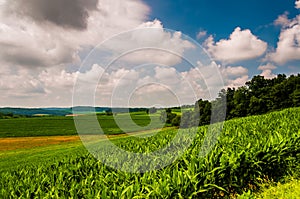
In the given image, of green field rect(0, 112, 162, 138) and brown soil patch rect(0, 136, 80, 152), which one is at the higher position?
green field rect(0, 112, 162, 138)

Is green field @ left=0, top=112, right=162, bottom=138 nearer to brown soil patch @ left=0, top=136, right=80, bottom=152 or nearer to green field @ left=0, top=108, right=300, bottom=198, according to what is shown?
brown soil patch @ left=0, top=136, right=80, bottom=152

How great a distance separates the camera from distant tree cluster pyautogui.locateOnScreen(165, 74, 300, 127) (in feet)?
169

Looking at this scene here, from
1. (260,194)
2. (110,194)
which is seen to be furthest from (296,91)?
(110,194)

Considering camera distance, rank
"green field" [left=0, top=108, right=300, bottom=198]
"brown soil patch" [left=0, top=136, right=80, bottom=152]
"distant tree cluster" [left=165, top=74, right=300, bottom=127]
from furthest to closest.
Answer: "distant tree cluster" [left=165, top=74, right=300, bottom=127] → "brown soil patch" [left=0, top=136, right=80, bottom=152] → "green field" [left=0, top=108, right=300, bottom=198]

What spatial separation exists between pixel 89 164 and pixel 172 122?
166ft

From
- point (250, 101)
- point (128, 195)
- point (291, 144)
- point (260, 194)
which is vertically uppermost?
point (250, 101)

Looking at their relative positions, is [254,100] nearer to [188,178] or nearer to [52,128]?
[52,128]

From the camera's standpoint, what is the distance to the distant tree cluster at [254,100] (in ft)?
169

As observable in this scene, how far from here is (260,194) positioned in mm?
6312

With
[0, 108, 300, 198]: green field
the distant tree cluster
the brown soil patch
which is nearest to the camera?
[0, 108, 300, 198]: green field

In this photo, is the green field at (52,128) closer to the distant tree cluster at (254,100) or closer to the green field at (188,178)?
the distant tree cluster at (254,100)

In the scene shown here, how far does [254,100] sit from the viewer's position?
52.8 metres

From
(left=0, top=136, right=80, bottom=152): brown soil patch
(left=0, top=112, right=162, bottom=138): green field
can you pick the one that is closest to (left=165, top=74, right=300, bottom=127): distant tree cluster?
(left=0, top=112, right=162, bottom=138): green field

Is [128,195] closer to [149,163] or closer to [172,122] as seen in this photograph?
[149,163]
